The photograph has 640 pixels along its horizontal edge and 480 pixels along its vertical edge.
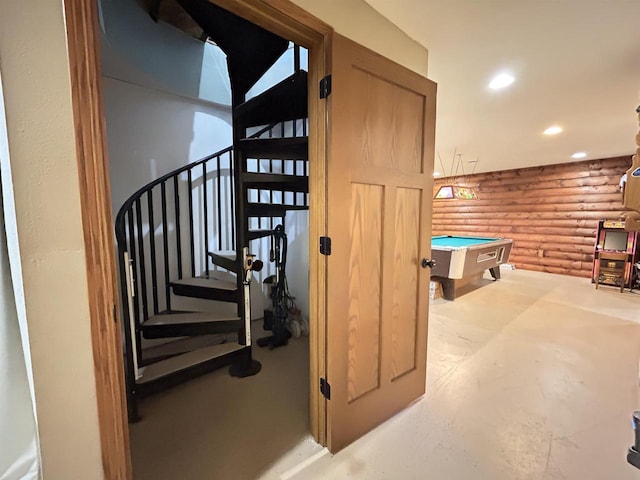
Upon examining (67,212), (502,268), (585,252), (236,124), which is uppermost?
(236,124)

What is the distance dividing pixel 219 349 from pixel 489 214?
702 centimetres

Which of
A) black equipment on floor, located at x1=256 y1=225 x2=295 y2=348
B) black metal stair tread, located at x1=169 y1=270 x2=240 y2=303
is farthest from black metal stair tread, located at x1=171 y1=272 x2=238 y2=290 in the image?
black equipment on floor, located at x1=256 y1=225 x2=295 y2=348

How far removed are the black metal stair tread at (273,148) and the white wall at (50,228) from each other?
131cm

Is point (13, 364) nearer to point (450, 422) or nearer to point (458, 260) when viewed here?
point (450, 422)

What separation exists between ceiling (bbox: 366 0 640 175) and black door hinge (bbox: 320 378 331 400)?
2.05 meters

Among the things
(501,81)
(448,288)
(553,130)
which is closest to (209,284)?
(501,81)

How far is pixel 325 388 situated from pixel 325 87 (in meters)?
1.54

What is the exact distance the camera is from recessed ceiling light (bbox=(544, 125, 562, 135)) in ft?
11.3

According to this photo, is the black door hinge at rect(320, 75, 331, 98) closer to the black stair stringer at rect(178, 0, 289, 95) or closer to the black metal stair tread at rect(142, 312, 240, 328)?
the black stair stringer at rect(178, 0, 289, 95)

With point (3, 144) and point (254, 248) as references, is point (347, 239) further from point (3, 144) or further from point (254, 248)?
point (254, 248)

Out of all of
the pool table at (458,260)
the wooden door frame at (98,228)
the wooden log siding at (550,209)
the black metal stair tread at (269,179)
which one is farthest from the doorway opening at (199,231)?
the wooden log siding at (550,209)

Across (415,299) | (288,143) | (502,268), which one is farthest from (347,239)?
(502,268)

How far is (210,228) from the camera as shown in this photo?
2.89 metres

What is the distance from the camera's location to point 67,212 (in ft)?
2.27
